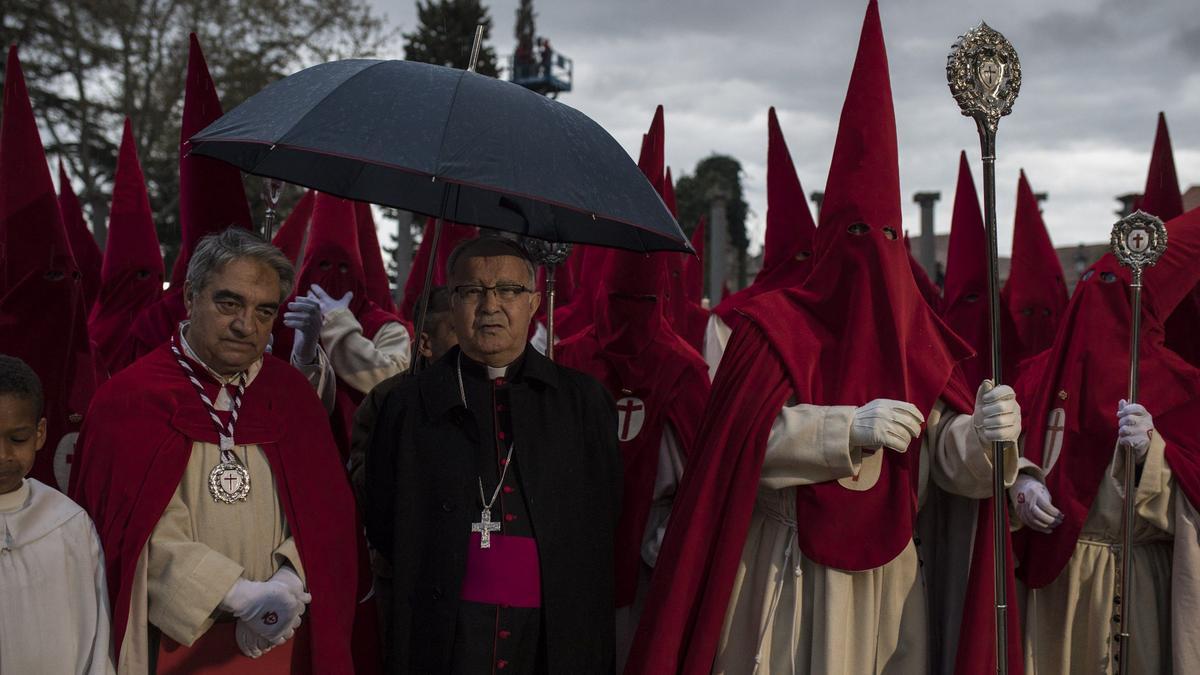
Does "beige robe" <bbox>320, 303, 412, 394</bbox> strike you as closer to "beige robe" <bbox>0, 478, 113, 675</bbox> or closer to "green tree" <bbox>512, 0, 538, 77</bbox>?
"beige robe" <bbox>0, 478, 113, 675</bbox>

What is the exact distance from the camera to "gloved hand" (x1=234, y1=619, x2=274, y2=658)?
3.41 meters

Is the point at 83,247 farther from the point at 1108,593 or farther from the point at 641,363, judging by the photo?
the point at 1108,593

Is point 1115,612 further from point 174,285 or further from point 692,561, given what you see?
point 174,285

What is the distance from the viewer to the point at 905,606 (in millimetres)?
3865

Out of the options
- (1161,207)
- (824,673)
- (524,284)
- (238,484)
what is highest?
(1161,207)

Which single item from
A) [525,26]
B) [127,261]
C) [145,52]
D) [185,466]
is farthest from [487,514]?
[525,26]

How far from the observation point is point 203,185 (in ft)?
16.3

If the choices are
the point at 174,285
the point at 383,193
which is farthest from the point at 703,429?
the point at 174,285

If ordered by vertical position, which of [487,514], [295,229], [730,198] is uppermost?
[730,198]

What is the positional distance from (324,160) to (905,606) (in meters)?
2.66

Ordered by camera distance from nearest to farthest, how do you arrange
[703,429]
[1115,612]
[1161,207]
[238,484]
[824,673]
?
1. [238,484]
2. [824,673]
3. [703,429]
4. [1115,612]
5. [1161,207]

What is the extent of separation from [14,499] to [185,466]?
1.54ft

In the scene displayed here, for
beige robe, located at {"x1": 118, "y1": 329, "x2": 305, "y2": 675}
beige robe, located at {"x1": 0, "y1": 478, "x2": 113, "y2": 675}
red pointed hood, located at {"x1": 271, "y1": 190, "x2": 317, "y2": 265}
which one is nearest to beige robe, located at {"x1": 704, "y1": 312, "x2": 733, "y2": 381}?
red pointed hood, located at {"x1": 271, "y1": 190, "x2": 317, "y2": 265}

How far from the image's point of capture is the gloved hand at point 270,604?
3293 millimetres
